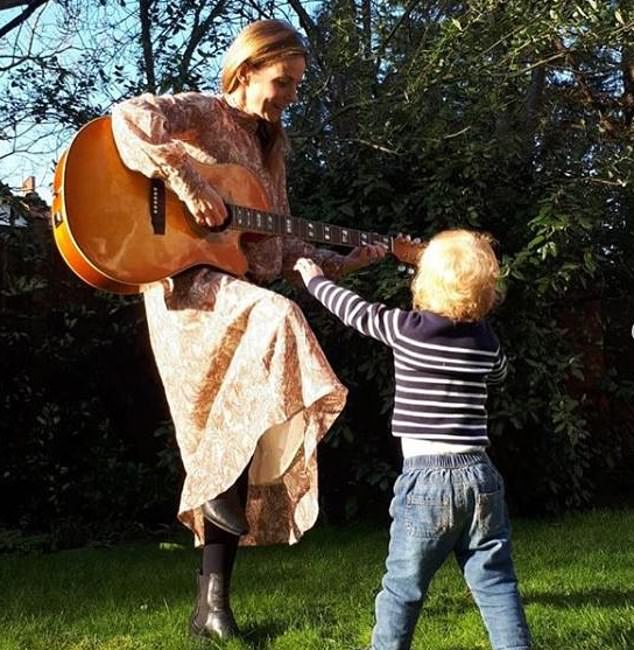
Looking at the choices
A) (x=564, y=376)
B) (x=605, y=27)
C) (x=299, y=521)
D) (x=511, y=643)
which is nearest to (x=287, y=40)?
(x=299, y=521)

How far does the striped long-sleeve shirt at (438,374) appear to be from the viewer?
233 cm

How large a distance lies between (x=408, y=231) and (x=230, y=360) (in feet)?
8.75

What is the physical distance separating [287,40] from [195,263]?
0.68 m

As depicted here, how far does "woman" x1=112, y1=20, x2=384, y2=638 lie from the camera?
2.45 metres

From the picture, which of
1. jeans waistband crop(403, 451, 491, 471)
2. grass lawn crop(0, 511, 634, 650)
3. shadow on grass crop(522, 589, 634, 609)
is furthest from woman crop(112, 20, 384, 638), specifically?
shadow on grass crop(522, 589, 634, 609)

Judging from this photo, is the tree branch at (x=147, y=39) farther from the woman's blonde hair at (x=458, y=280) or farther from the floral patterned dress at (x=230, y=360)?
the woman's blonde hair at (x=458, y=280)

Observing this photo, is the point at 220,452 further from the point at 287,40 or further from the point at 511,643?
the point at 287,40

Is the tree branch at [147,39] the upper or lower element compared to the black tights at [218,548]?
upper

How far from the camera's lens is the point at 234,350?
8.48 ft

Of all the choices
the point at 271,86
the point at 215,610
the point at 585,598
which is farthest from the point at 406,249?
the point at 585,598

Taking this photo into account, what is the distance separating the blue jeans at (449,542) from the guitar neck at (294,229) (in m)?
0.78

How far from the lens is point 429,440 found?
2334 millimetres

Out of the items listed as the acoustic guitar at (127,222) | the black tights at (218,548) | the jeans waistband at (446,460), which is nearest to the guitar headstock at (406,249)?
the acoustic guitar at (127,222)

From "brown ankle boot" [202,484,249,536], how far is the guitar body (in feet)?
2.02
